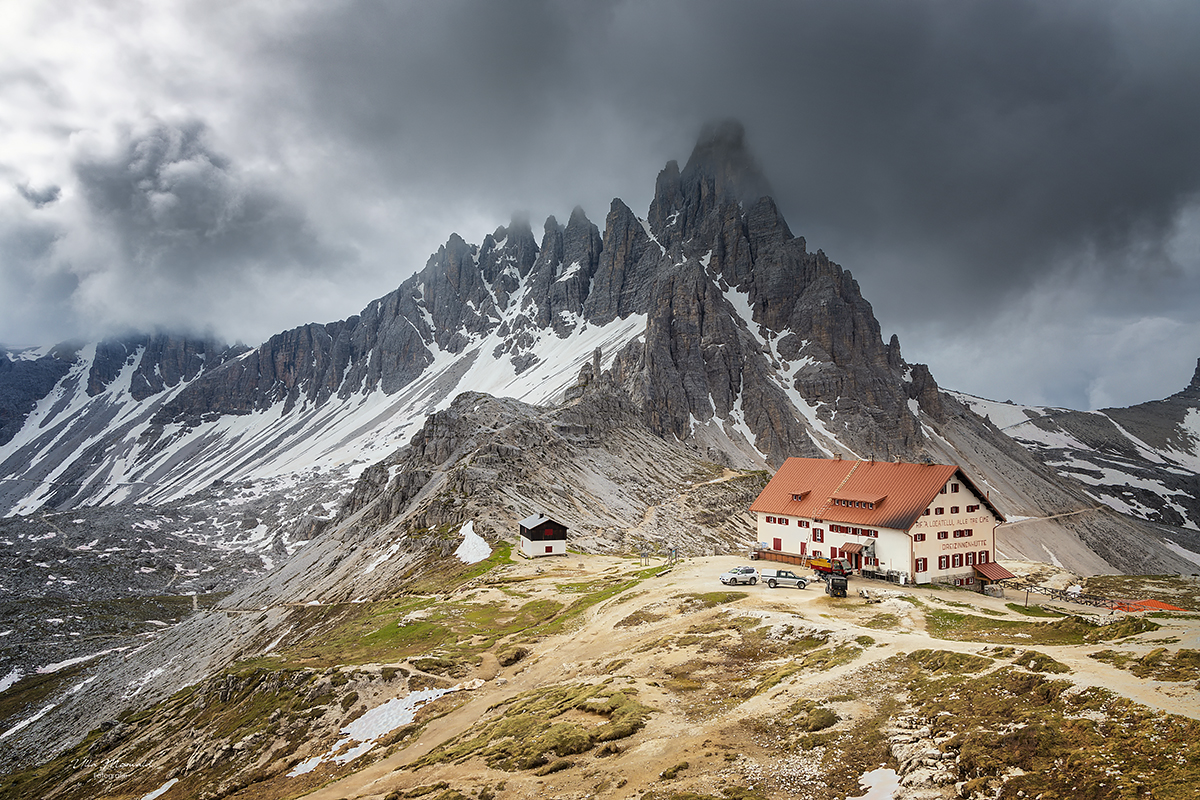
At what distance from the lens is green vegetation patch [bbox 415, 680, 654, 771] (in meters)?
19.4

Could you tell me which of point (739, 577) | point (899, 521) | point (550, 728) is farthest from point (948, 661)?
point (899, 521)

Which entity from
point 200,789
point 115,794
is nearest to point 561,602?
point 200,789

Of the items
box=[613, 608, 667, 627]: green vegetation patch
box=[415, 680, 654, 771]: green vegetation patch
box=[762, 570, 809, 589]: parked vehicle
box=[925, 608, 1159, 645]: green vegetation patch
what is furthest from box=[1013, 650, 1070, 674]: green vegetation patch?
box=[762, 570, 809, 589]: parked vehicle

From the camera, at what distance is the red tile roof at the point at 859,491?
145 ft

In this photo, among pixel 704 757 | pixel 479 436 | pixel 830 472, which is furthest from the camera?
pixel 479 436

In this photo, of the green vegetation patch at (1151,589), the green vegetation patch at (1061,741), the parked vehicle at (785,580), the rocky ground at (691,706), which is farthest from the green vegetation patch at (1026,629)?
the green vegetation patch at (1151,589)

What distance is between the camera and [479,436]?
352ft

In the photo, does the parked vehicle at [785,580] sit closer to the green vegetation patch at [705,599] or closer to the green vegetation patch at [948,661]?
the green vegetation patch at [705,599]

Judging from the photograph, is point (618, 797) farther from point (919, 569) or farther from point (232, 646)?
point (232, 646)

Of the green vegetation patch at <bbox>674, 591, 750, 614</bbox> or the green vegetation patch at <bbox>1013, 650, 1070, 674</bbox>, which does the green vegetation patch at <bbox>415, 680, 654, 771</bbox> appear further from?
the green vegetation patch at <bbox>1013, 650, 1070, 674</bbox>

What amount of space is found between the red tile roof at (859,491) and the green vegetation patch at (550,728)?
28.7m

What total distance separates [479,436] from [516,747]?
89259 mm

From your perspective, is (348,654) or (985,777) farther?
(348,654)

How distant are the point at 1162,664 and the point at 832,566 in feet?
91.5
